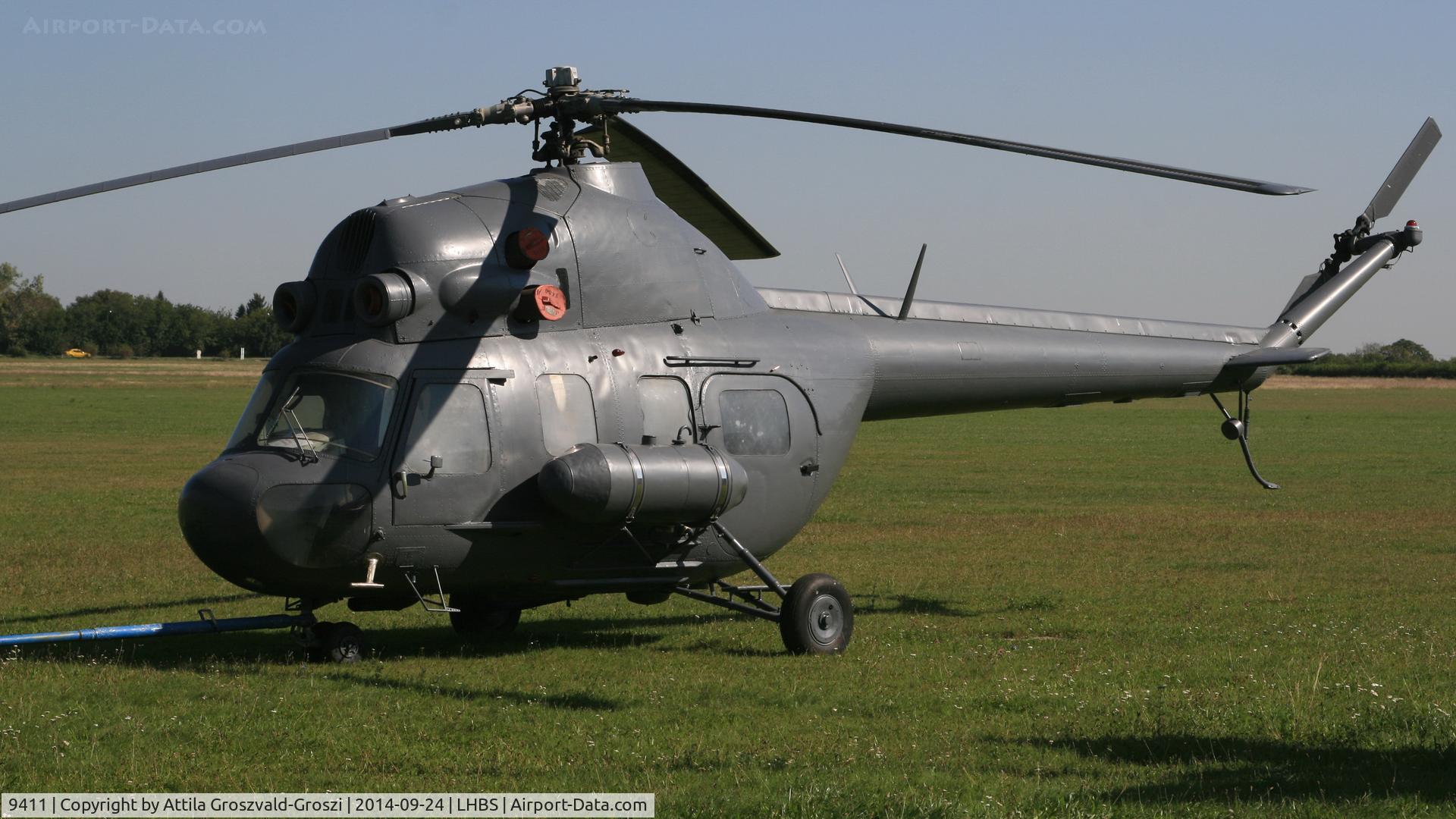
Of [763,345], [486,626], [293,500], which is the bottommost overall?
[486,626]

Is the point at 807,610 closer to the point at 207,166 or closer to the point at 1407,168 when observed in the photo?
the point at 207,166

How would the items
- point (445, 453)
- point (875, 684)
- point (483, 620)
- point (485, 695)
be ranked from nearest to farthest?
point (485, 695) → point (875, 684) → point (445, 453) → point (483, 620)

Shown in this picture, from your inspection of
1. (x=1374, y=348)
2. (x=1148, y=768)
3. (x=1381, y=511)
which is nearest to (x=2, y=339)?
(x=1374, y=348)

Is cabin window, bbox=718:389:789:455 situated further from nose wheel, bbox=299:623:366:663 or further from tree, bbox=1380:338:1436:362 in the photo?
tree, bbox=1380:338:1436:362

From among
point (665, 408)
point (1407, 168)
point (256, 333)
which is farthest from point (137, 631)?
point (256, 333)

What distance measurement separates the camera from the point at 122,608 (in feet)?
51.4

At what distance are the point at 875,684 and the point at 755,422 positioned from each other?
2.89 meters

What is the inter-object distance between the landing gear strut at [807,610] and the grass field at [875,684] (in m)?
0.35

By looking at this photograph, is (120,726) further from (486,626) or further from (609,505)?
(486,626)

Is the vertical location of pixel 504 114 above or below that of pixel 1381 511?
above

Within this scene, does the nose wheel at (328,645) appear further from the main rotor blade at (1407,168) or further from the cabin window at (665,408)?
the main rotor blade at (1407,168)

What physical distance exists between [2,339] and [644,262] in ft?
590

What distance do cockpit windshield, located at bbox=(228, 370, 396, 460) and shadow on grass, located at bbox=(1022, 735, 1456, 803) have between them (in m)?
5.49

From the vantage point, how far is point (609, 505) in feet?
38.3
